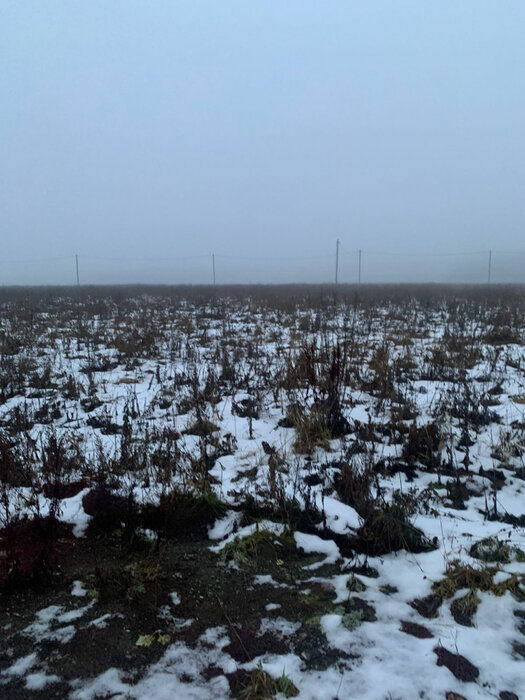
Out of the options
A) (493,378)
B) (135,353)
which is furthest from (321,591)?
(135,353)

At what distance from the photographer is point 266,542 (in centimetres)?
281

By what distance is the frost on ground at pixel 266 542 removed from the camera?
6.09ft

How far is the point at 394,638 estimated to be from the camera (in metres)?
2.01

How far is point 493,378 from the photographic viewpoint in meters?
6.05

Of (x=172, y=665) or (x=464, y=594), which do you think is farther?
(x=464, y=594)

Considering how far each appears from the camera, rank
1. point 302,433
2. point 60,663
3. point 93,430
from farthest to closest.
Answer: point 93,430
point 302,433
point 60,663

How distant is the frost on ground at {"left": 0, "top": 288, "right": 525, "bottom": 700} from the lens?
6.09 ft

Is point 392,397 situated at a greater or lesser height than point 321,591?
greater

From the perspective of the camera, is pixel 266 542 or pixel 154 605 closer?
pixel 154 605

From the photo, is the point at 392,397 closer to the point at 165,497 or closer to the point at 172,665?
the point at 165,497

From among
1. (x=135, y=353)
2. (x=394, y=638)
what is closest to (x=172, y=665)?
(x=394, y=638)

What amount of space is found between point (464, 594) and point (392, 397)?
315 centimetres

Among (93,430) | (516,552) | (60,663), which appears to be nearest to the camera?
(60,663)

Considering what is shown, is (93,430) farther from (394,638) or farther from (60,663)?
(394,638)
